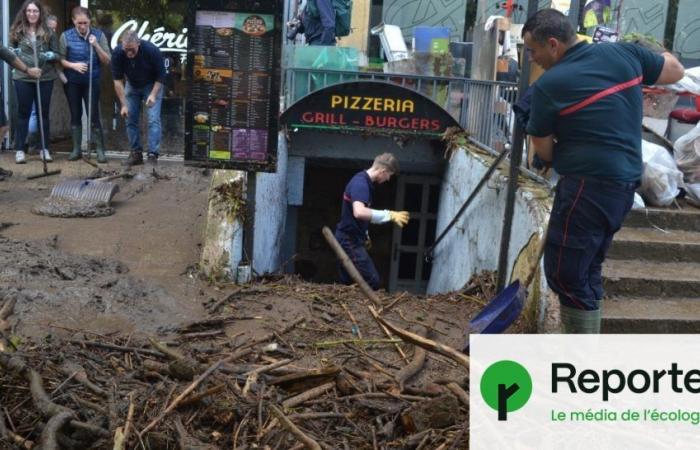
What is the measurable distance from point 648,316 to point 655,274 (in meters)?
0.52

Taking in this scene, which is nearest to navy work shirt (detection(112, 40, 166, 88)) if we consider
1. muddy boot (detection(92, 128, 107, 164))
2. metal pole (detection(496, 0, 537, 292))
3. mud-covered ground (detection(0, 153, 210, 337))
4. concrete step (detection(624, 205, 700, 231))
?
muddy boot (detection(92, 128, 107, 164))

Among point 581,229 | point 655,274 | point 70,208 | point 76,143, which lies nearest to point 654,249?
point 655,274

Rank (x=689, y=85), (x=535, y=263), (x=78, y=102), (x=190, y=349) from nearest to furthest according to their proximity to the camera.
→ (x=190, y=349)
(x=535, y=263)
(x=689, y=85)
(x=78, y=102)

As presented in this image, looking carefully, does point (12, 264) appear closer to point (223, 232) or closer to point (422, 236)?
point (223, 232)

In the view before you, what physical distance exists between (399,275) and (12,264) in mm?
6764

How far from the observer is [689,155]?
21.9ft

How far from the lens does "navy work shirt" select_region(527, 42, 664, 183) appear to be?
13.6 feet

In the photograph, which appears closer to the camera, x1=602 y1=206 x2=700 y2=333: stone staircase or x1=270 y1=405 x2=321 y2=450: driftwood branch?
x1=270 y1=405 x2=321 y2=450: driftwood branch

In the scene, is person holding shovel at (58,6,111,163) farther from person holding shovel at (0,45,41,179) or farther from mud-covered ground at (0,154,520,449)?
mud-covered ground at (0,154,520,449)

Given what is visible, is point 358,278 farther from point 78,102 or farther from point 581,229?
point 78,102

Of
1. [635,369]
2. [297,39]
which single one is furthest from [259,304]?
[297,39]

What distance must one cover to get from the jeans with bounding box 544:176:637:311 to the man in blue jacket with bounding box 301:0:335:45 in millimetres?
6424

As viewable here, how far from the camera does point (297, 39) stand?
38.8 feet

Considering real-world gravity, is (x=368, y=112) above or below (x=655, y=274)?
above
